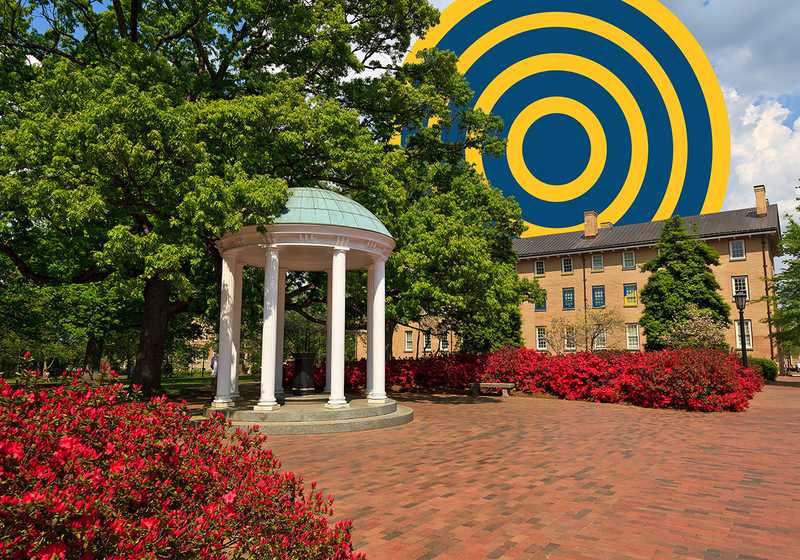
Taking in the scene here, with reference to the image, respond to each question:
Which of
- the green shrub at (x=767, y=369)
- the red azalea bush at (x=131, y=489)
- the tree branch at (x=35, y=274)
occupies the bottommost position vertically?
the green shrub at (x=767, y=369)

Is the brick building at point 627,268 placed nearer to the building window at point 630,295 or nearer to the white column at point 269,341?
the building window at point 630,295

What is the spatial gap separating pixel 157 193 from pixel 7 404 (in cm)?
1086

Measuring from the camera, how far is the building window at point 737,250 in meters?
44.3

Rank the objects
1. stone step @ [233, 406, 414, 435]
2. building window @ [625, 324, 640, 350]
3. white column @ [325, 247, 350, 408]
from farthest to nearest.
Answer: building window @ [625, 324, 640, 350] → white column @ [325, 247, 350, 408] → stone step @ [233, 406, 414, 435]

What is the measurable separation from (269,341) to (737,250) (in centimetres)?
4605

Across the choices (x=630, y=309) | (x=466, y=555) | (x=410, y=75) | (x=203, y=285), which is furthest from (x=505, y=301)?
(x=630, y=309)

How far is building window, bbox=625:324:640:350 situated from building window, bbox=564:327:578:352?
197 inches

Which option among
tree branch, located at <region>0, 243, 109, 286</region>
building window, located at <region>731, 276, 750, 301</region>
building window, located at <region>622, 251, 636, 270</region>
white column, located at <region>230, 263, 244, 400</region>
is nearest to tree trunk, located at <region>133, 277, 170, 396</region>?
tree branch, located at <region>0, 243, 109, 286</region>

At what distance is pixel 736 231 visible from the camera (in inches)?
1735

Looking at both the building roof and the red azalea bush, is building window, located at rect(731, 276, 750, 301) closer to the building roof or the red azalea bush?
the building roof

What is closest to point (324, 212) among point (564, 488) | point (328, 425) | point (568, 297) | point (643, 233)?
point (328, 425)

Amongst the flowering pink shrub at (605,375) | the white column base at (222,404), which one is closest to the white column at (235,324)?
the white column base at (222,404)

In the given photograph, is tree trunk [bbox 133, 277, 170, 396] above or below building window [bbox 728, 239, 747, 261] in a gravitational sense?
below

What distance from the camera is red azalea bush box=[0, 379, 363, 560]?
2.30m
